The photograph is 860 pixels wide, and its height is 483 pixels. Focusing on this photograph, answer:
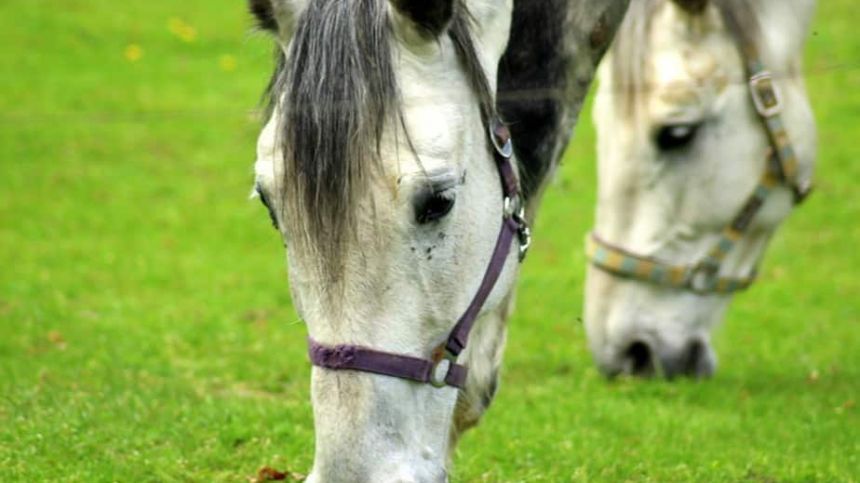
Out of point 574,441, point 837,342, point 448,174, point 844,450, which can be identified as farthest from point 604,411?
point 448,174

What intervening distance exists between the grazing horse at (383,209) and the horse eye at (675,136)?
125 inches

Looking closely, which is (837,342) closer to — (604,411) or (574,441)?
(604,411)

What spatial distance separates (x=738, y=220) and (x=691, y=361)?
→ 94cm

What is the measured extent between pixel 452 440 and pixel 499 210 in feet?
4.15

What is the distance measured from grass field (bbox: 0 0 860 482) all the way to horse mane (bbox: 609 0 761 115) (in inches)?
65.4

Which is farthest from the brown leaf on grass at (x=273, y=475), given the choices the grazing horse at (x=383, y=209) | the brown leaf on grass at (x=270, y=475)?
the grazing horse at (x=383, y=209)

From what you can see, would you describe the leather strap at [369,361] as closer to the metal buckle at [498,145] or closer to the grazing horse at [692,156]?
the metal buckle at [498,145]

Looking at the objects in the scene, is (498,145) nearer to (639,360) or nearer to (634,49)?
(634,49)

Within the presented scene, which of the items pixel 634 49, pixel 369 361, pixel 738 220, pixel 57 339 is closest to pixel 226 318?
pixel 57 339

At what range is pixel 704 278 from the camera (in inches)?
290

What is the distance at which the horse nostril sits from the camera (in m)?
7.65

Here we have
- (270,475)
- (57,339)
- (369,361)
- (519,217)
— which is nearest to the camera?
(369,361)

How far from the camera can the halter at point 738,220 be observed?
709 centimetres

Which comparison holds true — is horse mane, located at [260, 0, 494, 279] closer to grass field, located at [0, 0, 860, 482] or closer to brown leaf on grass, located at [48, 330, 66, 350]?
grass field, located at [0, 0, 860, 482]
